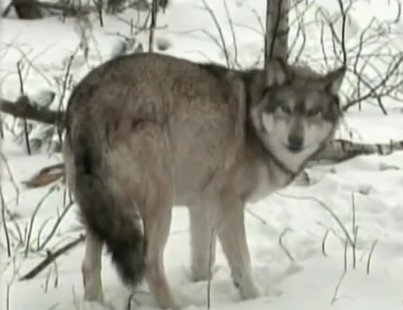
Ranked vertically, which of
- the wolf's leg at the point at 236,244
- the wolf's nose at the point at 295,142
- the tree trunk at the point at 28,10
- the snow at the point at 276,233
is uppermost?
the wolf's nose at the point at 295,142

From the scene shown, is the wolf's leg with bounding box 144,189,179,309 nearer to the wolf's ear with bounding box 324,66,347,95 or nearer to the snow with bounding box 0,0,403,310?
the snow with bounding box 0,0,403,310

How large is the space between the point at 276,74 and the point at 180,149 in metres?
0.64

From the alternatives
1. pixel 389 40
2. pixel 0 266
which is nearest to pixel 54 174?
pixel 0 266

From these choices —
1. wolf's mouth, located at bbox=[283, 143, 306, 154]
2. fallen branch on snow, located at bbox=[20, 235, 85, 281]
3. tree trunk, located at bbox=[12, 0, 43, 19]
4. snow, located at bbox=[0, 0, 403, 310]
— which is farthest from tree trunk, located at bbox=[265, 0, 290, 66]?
tree trunk, located at bbox=[12, 0, 43, 19]

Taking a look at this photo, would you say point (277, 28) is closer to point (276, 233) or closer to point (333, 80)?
point (276, 233)

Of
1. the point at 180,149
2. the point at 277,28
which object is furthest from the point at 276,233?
the point at 277,28

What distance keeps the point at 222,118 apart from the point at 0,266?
128 centimetres

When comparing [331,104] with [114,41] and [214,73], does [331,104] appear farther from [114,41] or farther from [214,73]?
[114,41]

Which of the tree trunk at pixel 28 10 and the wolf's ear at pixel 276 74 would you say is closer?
the wolf's ear at pixel 276 74

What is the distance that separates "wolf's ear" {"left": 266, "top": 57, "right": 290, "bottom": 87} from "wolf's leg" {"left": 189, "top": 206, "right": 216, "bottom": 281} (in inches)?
28.7

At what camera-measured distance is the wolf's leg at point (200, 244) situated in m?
5.51

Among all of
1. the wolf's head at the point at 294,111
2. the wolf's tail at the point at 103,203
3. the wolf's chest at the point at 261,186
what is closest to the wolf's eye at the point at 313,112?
the wolf's head at the point at 294,111

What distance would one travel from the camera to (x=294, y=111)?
5.17m

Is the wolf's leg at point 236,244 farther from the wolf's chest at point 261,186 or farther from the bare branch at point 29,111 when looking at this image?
the bare branch at point 29,111
